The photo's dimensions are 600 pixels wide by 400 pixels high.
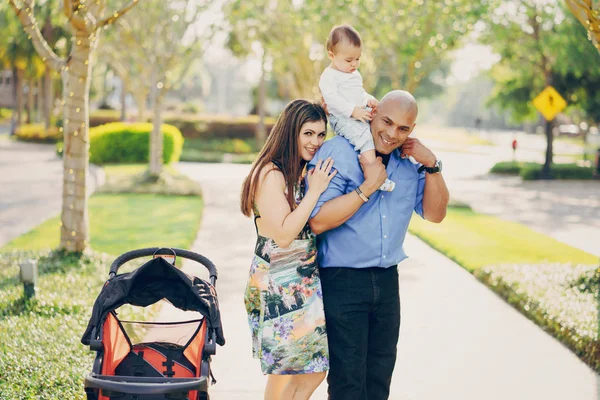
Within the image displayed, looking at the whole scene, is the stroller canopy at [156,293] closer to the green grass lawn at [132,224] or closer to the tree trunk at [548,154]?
the green grass lawn at [132,224]

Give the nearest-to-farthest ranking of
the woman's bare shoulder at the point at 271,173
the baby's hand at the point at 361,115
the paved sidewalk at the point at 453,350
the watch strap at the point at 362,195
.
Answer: the watch strap at the point at 362,195 → the woman's bare shoulder at the point at 271,173 → the baby's hand at the point at 361,115 → the paved sidewalk at the point at 453,350

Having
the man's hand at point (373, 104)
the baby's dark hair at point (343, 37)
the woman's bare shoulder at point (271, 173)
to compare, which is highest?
the baby's dark hair at point (343, 37)

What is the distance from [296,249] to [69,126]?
20.0 feet

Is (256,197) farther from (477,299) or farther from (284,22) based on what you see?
(284,22)

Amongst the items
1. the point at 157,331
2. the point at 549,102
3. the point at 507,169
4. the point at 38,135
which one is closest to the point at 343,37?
the point at 157,331

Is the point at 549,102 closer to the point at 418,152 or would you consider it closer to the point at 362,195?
the point at 418,152

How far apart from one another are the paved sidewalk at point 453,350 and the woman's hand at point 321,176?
6.83 ft

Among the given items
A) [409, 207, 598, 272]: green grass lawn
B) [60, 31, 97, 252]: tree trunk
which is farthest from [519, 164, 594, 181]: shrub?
[60, 31, 97, 252]: tree trunk

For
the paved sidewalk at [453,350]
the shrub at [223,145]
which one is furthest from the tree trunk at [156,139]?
the shrub at [223,145]

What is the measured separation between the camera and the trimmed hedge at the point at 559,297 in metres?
6.26

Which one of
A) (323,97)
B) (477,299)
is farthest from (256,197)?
(477,299)

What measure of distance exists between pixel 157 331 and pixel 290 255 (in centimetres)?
75

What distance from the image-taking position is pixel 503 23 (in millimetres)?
28141

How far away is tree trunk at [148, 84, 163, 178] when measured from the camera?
20.4 meters
